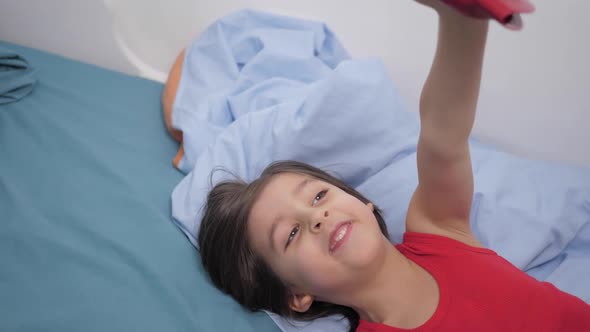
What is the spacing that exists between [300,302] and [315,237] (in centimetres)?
16

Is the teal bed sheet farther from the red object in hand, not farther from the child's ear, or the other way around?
the red object in hand

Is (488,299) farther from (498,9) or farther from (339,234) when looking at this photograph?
(498,9)

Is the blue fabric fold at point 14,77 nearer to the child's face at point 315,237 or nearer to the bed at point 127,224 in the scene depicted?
the bed at point 127,224

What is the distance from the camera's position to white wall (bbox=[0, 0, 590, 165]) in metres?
1.16

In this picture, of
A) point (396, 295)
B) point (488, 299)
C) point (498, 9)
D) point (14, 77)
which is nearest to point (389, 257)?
point (396, 295)

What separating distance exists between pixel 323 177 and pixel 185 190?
31 cm

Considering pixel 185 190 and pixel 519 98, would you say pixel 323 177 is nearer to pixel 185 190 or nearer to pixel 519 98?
pixel 185 190

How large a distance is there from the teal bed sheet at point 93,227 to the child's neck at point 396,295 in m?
0.18

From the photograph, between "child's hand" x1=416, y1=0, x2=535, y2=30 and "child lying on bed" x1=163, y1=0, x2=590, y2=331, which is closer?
"child's hand" x1=416, y1=0, x2=535, y2=30

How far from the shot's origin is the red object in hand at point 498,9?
0.48 metres

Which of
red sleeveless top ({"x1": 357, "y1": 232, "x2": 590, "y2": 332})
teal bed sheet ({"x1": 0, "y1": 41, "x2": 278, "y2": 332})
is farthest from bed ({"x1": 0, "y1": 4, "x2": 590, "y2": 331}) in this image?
red sleeveless top ({"x1": 357, "y1": 232, "x2": 590, "y2": 332})

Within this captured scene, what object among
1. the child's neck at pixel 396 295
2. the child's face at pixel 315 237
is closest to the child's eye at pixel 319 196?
the child's face at pixel 315 237

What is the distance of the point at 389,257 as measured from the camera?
0.85 meters

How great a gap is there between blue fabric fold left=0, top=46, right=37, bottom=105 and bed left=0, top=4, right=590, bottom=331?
30mm
